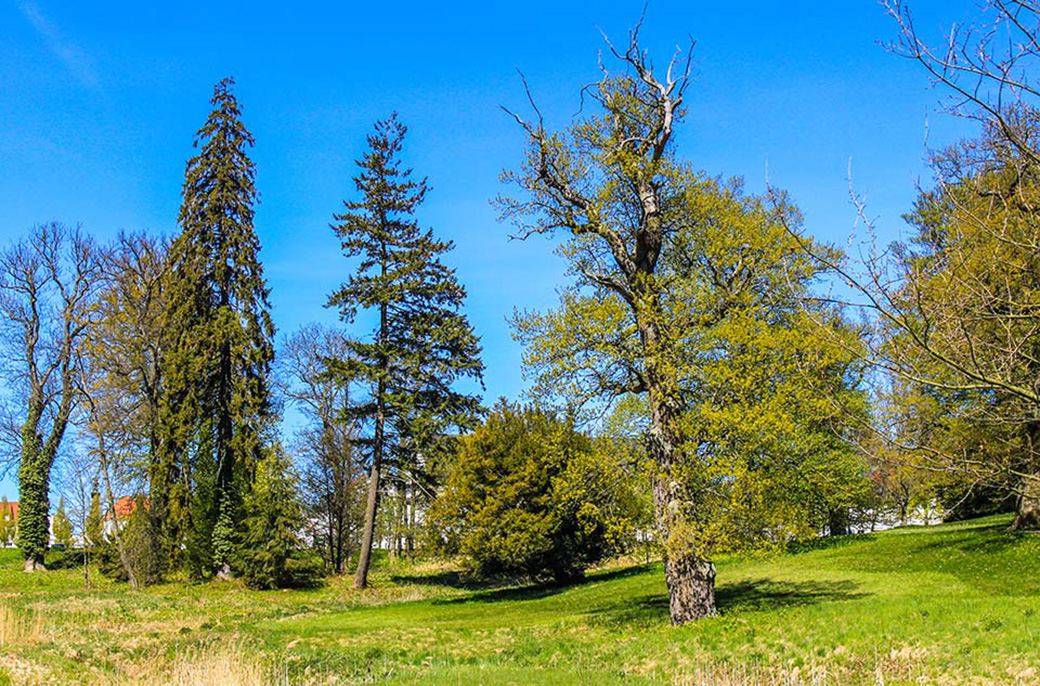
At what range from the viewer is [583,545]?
26.6 meters

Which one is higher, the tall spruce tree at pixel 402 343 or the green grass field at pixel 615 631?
the tall spruce tree at pixel 402 343

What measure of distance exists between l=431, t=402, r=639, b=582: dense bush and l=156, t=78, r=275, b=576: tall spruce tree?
930cm

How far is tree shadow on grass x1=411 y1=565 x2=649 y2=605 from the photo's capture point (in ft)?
80.2

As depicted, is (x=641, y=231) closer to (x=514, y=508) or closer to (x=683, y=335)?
(x=683, y=335)

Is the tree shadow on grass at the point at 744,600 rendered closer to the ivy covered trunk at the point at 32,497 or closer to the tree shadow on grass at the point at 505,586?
the tree shadow on grass at the point at 505,586

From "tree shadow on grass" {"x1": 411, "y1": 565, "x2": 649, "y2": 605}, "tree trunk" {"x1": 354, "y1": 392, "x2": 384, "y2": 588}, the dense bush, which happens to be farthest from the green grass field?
"tree trunk" {"x1": 354, "y1": 392, "x2": 384, "y2": 588}

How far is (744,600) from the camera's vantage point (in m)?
16.5

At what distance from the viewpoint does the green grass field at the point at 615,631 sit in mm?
9922

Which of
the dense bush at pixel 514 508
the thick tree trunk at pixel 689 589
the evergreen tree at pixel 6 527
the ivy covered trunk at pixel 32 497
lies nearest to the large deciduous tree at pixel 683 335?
the thick tree trunk at pixel 689 589

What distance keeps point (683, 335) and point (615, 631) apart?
560cm

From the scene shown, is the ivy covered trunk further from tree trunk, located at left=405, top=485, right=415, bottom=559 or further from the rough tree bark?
the rough tree bark

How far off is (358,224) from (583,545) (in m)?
14.7

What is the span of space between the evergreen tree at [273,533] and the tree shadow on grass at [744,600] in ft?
44.7

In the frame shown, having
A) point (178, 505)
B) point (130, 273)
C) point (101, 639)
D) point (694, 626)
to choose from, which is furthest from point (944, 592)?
point (130, 273)
